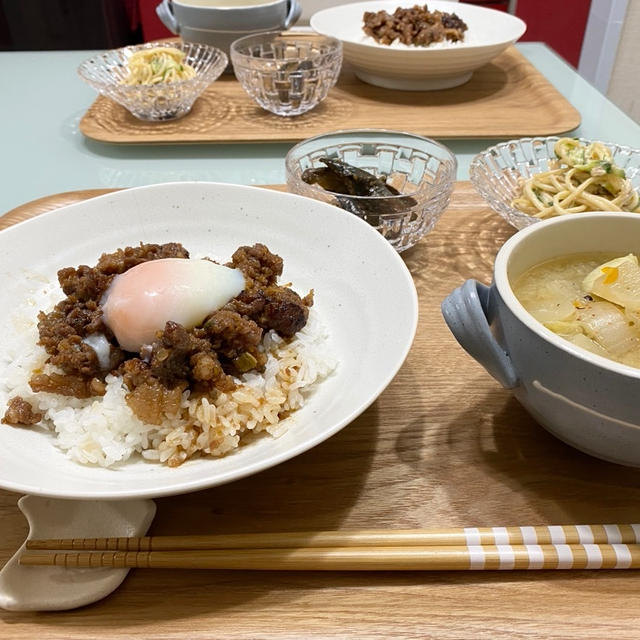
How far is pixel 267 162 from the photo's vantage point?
2482 mm

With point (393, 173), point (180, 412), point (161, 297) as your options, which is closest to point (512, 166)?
point (393, 173)

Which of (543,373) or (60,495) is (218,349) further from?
(543,373)

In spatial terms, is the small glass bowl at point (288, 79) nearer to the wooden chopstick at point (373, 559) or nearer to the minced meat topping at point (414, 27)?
the minced meat topping at point (414, 27)

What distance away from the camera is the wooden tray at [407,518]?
0.93m

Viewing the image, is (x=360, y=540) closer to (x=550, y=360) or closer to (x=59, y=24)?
(x=550, y=360)

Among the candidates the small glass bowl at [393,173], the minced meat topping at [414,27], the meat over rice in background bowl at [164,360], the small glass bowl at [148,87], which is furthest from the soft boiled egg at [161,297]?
the minced meat topping at [414,27]

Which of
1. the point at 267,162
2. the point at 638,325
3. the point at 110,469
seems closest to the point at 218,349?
the point at 110,469

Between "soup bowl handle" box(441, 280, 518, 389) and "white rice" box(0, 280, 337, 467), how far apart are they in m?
0.32

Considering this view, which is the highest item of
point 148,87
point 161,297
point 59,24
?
point 161,297

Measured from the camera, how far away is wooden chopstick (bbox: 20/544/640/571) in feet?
3.22

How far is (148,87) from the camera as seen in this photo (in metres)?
2.55

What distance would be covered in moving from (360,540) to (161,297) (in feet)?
2.07

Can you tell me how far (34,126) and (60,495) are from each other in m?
2.41

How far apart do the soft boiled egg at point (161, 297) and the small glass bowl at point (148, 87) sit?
151 cm
